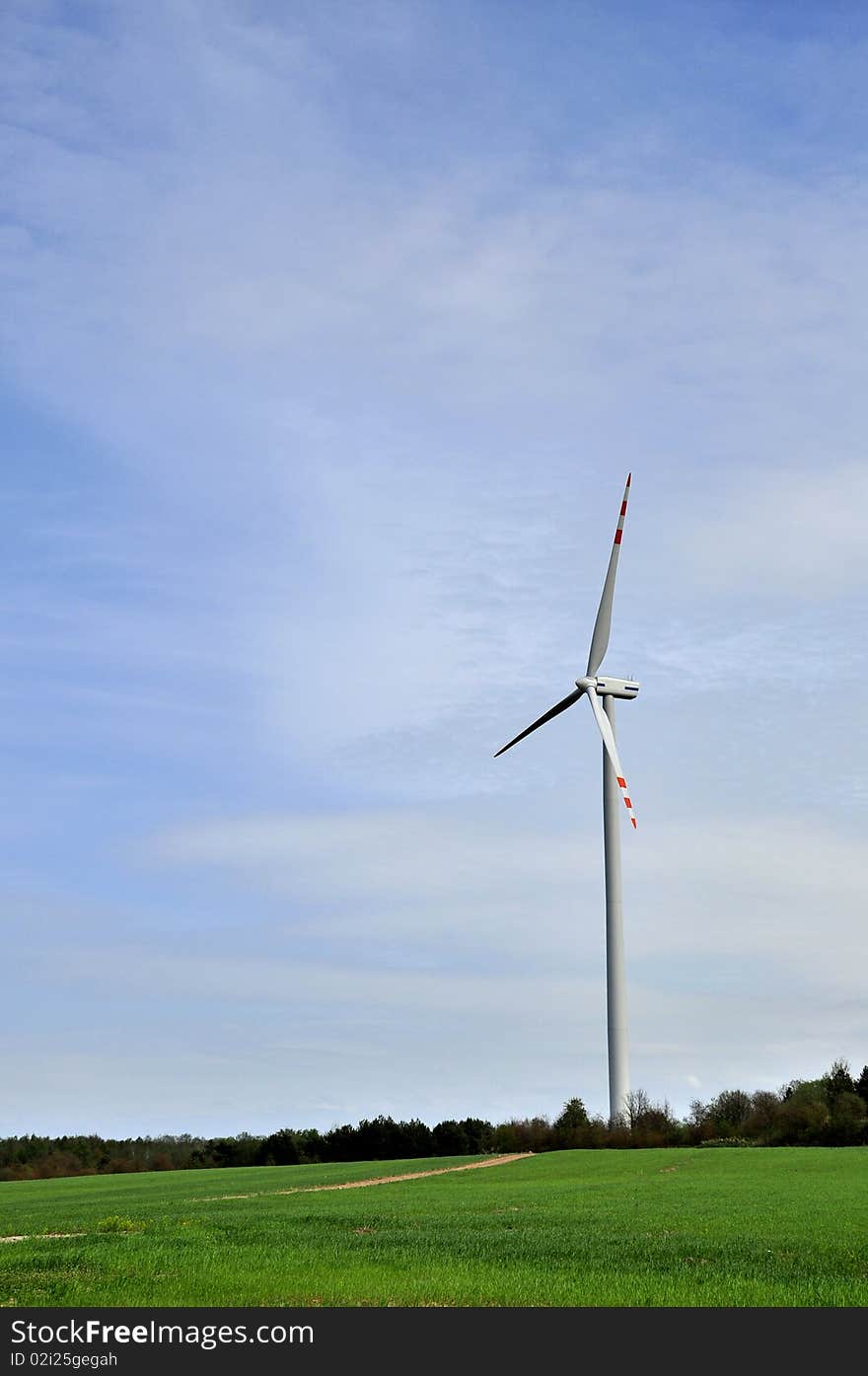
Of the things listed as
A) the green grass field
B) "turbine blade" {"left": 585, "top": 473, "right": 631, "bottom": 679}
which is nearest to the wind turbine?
"turbine blade" {"left": 585, "top": 473, "right": 631, "bottom": 679}

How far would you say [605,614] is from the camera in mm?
74188

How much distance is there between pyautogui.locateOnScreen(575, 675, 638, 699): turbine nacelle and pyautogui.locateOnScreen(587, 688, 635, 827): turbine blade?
Answer: 1.89 feet

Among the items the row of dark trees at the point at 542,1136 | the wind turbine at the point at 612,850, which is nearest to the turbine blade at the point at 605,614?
the wind turbine at the point at 612,850

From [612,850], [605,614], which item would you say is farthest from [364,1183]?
[605,614]

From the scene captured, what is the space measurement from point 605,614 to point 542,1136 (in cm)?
3739

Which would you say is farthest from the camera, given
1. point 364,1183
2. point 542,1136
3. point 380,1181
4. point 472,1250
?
point 542,1136

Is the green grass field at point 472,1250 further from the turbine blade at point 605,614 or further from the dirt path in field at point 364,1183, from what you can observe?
the turbine blade at point 605,614

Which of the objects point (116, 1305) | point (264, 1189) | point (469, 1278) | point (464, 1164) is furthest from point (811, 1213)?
point (464, 1164)

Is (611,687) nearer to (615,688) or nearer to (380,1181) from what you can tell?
(615,688)

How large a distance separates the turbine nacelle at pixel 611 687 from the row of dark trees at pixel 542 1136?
25738 mm

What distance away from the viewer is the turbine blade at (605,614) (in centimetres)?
7400

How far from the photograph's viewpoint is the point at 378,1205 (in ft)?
124

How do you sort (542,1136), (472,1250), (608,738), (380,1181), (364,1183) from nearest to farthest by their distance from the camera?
(472,1250) → (364,1183) → (380,1181) → (608,738) → (542,1136)
